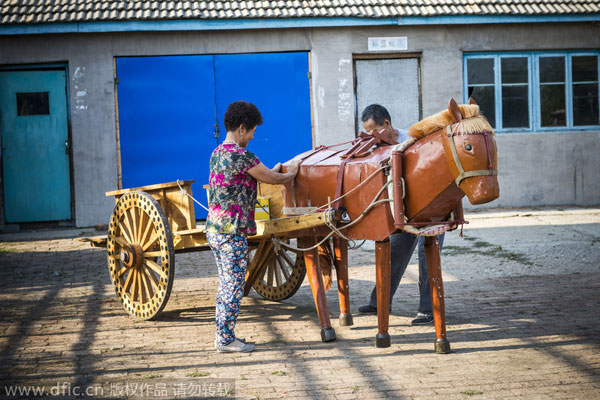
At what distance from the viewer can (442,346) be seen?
5.21 meters

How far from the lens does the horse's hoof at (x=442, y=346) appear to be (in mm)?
5211

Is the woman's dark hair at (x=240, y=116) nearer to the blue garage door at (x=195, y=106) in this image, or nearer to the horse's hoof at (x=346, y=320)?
the horse's hoof at (x=346, y=320)

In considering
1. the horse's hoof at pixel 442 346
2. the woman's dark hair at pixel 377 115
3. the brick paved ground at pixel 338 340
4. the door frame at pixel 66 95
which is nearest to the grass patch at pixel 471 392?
A: the brick paved ground at pixel 338 340

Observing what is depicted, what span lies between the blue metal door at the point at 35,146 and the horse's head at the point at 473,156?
1076 centimetres

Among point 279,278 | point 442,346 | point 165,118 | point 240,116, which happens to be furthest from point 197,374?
point 165,118

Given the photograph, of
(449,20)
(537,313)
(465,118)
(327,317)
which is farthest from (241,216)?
(449,20)

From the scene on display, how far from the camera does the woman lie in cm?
539

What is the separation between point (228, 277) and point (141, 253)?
4.97 ft

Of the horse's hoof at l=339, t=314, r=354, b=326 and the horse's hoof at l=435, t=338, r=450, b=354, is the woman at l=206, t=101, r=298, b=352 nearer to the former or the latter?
the horse's hoof at l=339, t=314, r=354, b=326

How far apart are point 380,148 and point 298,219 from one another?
93 centimetres

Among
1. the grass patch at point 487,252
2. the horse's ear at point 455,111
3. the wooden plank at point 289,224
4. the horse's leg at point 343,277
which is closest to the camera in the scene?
the horse's ear at point 455,111

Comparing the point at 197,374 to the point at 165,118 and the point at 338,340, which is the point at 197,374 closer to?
the point at 338,340

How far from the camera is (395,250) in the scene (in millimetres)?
6500

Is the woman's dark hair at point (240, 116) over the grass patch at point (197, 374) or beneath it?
over
